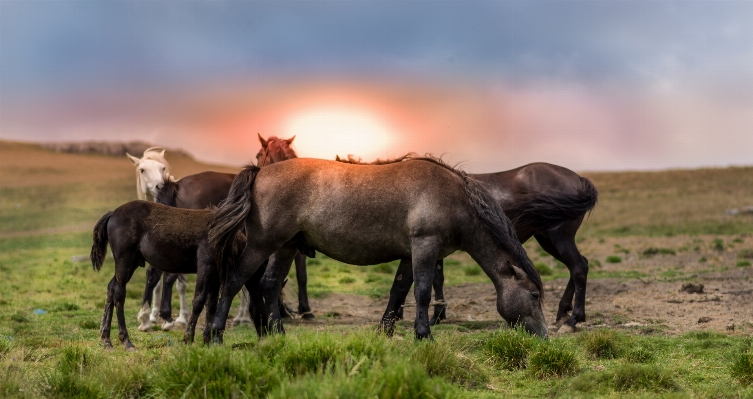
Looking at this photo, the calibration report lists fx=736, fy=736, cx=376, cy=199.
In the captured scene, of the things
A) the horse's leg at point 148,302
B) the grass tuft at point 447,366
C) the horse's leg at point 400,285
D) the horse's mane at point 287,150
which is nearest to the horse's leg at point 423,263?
the horse's leg at point 400,285

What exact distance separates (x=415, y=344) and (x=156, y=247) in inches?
139

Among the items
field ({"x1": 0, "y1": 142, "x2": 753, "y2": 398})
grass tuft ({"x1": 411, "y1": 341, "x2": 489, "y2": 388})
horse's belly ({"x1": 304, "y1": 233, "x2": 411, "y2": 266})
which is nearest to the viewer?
field ({"x1": 0, "y1": 142, "x2": 753, "y2": 398})

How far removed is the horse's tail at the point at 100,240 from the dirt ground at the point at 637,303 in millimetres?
2918

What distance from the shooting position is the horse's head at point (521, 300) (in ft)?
26.2

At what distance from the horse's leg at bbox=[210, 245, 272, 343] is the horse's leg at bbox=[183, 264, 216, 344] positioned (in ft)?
1.06

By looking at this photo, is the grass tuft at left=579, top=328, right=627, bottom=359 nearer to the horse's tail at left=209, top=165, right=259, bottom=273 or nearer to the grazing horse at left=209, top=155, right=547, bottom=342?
the grazing horse at left=209, top=155, right=547, bottom=342

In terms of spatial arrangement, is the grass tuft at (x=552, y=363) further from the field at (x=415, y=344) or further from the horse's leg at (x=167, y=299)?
the horse's leg at (x=167, y=299)

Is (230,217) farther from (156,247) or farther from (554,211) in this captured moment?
(554,211)

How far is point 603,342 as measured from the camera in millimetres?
7609

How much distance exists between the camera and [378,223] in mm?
7750

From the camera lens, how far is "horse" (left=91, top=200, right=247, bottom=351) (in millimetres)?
8453

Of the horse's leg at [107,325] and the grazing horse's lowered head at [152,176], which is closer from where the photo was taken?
the horse's leg at [107,325]

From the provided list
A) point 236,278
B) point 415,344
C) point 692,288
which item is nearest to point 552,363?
point 415,344

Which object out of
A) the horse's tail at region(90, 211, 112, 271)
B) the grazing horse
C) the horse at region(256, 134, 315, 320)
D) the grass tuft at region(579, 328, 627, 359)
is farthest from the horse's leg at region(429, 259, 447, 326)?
the horse's tail at region(90, 211, 112, 271)
